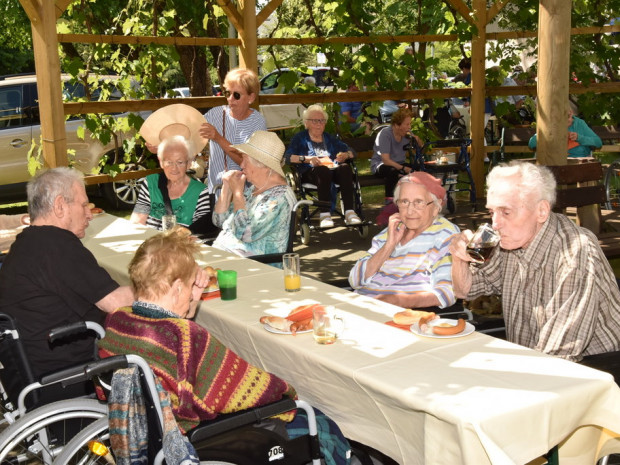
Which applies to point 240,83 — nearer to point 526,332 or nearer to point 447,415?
point 526,332

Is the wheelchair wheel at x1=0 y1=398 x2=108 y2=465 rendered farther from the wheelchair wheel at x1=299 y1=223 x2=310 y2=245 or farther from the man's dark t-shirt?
the wheelchair wheel at x1=299 y1=223 x2=310 y2=245

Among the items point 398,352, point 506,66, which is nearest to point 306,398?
point 398,352

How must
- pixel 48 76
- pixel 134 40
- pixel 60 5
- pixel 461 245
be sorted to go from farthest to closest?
pixel 134 40
pixel 60 5
pixel 48 76
pixel 461 245

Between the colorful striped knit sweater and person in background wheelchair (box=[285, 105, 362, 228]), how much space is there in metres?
5.68

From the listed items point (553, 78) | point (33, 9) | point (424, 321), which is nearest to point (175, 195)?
point (33, 9)

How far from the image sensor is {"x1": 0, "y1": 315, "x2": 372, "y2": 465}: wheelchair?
97.3 inches

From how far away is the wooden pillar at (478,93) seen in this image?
9.61 meters

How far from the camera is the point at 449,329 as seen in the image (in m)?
2.85

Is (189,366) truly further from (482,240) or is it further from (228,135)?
(228,135)

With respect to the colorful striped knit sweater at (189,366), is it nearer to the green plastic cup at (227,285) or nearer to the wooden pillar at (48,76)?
the green plastic cup at (227,285)

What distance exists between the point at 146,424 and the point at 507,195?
163 cm

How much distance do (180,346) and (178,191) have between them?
9.77ft

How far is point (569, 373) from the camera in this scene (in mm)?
2490

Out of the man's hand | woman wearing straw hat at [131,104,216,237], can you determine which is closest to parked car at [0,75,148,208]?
woman wearing straw hat at [131,104,216,237]
